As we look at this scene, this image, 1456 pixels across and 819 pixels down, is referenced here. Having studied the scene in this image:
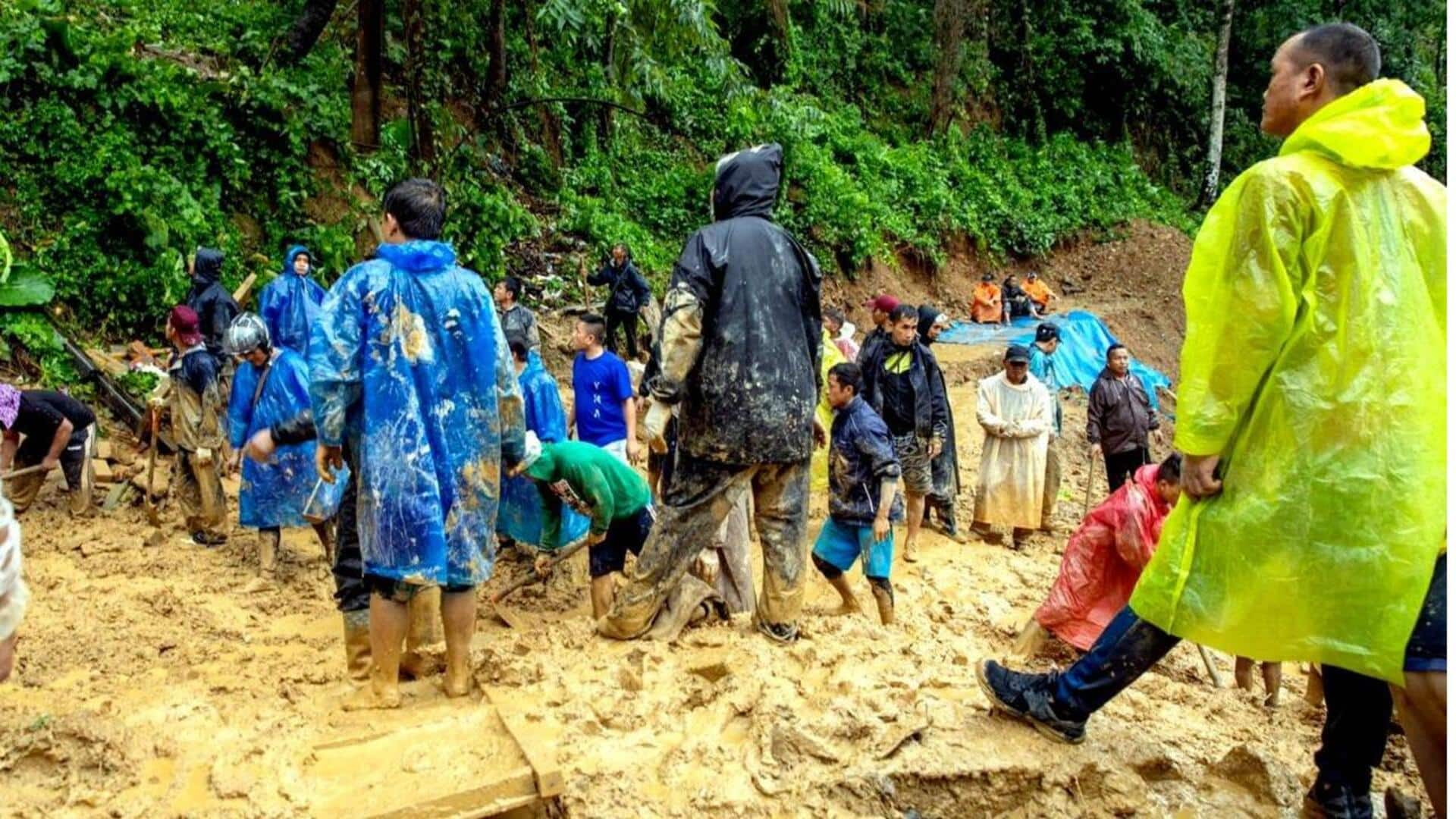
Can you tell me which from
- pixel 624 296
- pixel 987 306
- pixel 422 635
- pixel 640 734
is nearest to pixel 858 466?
pixel 422 635

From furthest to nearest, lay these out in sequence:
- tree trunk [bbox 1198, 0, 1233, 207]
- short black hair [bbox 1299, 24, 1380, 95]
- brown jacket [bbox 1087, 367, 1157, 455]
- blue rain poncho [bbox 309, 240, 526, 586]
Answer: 1. tree trunk [bbox 1198, 0, 1233, 207]
2. brown jacket [bbox 1087, 367, 1157, 455]
3. blue rain poncho [bbox 309, 240, 526, 586]
4. short black hair [bbox 1299, 24, 1380, 95]

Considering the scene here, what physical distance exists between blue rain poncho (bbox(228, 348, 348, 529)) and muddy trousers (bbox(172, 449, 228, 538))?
685mm

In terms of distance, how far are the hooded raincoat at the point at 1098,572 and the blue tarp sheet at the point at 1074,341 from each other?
381 inches

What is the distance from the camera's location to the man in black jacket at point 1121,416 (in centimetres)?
820

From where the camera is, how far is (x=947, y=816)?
297 cm

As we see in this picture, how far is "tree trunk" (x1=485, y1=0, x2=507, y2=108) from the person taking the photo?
38.7 ft

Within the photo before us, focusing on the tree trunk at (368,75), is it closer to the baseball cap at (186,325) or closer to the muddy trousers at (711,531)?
the baseball cap at (186,325)

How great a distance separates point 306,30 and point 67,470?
6650mm

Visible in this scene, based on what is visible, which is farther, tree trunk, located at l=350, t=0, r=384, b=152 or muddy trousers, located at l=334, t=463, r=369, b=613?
tree trunk, located at l=350, t=0, r=384, b=152

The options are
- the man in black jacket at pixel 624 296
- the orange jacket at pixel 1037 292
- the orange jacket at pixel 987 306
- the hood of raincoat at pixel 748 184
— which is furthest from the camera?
the orange jacket at pixel 1037 292

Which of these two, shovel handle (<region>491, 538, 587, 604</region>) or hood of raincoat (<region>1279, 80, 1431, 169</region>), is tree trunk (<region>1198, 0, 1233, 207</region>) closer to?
shovel handle (<region>491, 538, 587, 604</region>)

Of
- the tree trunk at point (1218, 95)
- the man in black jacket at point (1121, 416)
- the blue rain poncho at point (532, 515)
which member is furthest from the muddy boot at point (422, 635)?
the tree trunk at point (1218, 95)

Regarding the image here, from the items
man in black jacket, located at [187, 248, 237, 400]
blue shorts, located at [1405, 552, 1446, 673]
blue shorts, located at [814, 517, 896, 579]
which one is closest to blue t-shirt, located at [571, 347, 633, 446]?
blue shorts, located at [814, 517, 896, 579]

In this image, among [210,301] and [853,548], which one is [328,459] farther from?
[210,301]
